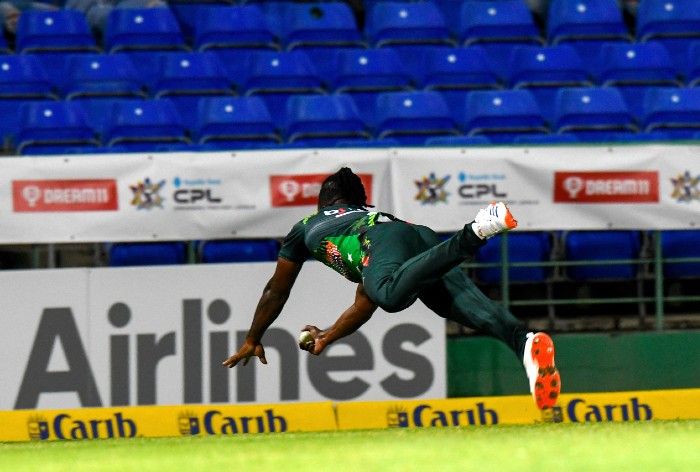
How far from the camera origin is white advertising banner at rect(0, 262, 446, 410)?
9992mm

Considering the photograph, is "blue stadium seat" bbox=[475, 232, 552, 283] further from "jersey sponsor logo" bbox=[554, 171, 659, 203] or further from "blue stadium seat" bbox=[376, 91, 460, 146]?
"blue stadium seat" bbox=[376, 91, 460, 146]

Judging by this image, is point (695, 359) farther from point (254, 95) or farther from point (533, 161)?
point (254, 95)

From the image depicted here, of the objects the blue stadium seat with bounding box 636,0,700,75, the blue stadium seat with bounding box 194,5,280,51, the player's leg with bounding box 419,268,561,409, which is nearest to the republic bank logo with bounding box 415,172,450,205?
the player's leg with bounding box 419,268,561,409

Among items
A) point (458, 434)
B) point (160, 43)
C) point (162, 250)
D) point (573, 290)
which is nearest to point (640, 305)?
point (573, 290)

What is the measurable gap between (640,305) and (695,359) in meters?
0.66

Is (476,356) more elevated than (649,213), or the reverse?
(649,213)

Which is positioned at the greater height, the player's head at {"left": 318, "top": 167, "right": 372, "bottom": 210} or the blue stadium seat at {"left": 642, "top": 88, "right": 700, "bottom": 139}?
the blue stadium seat at {"left": 642, "top": 88, "right": 700, "bottom": 139}

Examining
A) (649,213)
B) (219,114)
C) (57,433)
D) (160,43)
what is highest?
(160,43)

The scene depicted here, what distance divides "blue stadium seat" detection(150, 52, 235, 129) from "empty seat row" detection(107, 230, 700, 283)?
2651mm

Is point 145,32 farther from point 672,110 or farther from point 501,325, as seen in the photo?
point 501,325

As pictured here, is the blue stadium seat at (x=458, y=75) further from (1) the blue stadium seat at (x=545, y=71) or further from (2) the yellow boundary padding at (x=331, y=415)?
(2) the yellow boundary padding at (x=331, y=415)

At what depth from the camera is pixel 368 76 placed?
1298 centimetres

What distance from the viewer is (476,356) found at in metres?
10.4

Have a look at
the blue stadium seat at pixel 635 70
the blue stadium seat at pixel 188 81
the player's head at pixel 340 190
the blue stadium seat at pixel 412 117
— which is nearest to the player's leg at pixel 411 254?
the player's head at pixel 340 190
